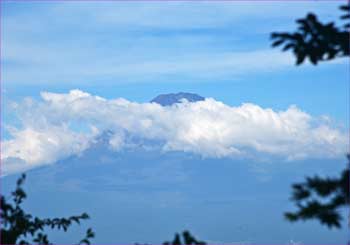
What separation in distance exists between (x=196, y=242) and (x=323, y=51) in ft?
15.9

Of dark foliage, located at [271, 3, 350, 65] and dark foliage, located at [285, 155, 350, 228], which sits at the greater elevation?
dark foliage, located at [271, 3, 350, 65]

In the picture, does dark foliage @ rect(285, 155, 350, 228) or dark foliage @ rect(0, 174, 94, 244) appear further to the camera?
dark foliage @ rect(0, 174, 94, 244)

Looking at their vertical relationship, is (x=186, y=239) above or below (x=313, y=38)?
below

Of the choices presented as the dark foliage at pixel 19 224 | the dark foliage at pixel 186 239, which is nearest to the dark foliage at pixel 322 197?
the dark foliage at pixel 186 239

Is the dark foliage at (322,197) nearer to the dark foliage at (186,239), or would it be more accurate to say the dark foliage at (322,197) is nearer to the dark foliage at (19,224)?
the dark foliage at (186,239)

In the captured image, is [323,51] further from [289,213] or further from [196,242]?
[196,242]

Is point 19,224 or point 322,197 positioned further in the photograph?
point 19,224

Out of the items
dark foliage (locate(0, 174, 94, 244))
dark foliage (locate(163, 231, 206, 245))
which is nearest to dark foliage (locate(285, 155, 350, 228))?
dark foliage (locate(163, 231, 206, 245))

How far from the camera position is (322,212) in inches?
376

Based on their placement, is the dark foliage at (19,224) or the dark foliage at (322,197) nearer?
the dark foliage at (322,197)

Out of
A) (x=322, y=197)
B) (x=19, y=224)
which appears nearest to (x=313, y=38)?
(x=322, y=197)

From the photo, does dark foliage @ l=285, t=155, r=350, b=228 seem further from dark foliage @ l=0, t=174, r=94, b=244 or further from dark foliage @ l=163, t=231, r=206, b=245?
dark foliage @ l=0, t=174, r=94, b=244

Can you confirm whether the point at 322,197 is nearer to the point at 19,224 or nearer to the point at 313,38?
the point at 313,38

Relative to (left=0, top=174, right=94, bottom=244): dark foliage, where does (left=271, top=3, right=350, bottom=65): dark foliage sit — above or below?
above
